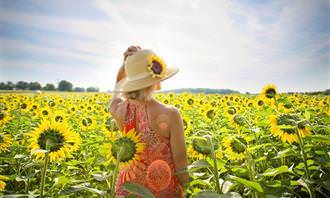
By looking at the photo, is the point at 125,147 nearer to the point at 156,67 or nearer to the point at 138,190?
the point at 138,190

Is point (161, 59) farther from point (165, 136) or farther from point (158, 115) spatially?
point (165, 136)

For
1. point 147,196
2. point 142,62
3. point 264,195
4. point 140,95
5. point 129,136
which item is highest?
point 142,62

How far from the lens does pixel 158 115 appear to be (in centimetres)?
274

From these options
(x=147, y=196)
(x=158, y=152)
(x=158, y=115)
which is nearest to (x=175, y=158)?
(x=158, y=152)

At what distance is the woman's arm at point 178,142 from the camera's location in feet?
8.93

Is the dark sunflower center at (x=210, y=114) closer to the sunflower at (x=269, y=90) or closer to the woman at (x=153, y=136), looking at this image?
the sunflower at (x=269, y=90)

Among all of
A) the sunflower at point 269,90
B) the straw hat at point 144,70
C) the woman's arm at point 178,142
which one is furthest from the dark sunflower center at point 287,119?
the sunflower at point 269,90

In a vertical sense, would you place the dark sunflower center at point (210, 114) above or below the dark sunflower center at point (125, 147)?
above

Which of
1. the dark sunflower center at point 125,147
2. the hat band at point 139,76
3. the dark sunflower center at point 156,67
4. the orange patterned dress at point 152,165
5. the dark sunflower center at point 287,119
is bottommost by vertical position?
the orange patterned dress at point 152,165

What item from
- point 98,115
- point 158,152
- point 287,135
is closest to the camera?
point 287,135

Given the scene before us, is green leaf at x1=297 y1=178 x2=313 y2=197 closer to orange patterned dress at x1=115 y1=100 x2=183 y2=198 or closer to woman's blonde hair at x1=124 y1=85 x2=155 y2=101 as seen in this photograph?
orange patterned dress at x1=115 y1=100 x2=183 y2=198

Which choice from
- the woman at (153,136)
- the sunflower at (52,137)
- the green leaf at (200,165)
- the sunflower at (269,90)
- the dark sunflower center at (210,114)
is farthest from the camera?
the dark sunflower center at (210,114)

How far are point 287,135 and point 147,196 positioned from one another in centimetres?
160

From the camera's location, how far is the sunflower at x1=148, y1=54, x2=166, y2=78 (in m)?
2.57
